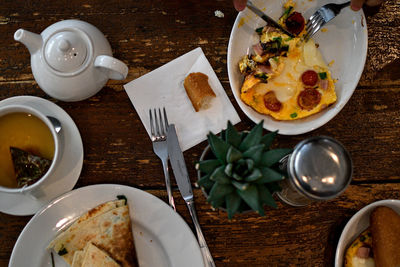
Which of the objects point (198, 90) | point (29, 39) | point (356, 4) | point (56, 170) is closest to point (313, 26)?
point (356, 4)

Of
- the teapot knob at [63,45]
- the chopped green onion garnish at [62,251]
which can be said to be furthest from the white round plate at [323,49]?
the chopped green onion garnish at [62,251]

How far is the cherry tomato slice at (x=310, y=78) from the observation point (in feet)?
4.45

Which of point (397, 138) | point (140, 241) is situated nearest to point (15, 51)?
→ point (140, 241)

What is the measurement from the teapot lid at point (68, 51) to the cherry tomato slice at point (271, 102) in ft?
2.30

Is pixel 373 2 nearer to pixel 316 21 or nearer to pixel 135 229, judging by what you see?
pixel 316 21

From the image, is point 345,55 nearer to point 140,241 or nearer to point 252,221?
point 252,221

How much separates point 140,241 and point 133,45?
81 cm

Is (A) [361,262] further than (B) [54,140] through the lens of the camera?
Yes

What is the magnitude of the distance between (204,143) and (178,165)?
14 centimetres

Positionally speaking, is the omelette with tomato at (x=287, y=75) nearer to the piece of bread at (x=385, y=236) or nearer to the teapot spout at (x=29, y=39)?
the piece of bread at (x=385, y=236)

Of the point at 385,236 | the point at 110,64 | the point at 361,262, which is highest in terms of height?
the point at 110,64

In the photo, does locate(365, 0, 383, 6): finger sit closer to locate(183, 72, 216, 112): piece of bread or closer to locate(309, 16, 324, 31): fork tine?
locate(309, 16, 324, 31): fork tine

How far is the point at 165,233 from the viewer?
4.23 feet

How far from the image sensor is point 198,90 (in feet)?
4.39
